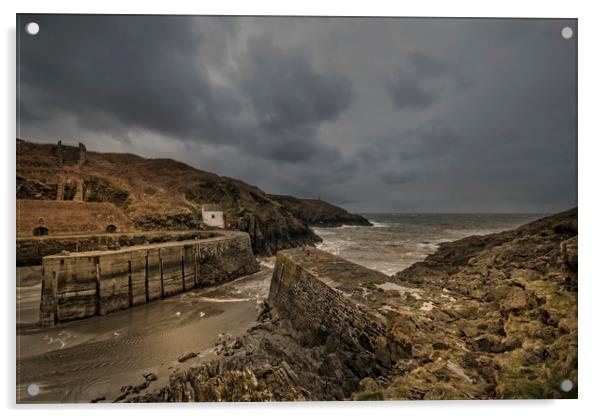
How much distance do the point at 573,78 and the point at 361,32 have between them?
3.73 meters

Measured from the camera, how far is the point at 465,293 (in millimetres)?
4004

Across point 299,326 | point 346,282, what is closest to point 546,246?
point 346,282

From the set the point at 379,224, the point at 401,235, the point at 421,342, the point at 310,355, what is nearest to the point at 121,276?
the point at 310,355

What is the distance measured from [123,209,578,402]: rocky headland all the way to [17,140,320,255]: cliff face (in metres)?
4.28

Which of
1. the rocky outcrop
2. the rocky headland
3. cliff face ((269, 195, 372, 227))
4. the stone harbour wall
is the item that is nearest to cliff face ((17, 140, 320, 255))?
cliff face ((269, 195, 372, 227))

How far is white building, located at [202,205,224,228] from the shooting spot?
11117mm

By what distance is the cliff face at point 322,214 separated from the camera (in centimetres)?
680

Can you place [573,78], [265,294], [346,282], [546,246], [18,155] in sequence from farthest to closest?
1. [265,294]
2. [346,282]
3. [546,246]
4. [573,78]
5. [18,155]

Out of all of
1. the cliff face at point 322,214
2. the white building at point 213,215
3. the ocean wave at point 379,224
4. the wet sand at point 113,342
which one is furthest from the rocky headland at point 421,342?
the white building at point 213,215

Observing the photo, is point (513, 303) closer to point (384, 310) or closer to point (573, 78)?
point (384, 310)

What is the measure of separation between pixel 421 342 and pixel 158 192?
448 inches

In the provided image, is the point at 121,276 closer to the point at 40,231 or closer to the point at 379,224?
the point at 40,231

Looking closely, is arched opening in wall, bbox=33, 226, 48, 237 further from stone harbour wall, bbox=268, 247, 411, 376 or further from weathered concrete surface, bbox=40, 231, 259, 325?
stone harbour wall, bbox=268, 247, 411, 376

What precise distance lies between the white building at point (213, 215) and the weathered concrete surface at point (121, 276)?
7.37 ft
